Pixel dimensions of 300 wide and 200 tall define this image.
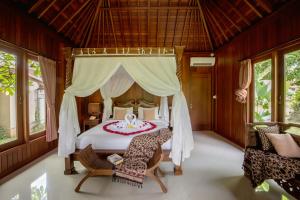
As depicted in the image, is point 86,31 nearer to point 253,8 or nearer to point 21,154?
point 21,154

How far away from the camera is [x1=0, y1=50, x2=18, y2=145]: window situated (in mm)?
3207

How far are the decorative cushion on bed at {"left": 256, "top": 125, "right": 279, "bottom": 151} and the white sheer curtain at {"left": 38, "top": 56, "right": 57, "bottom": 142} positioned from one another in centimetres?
438

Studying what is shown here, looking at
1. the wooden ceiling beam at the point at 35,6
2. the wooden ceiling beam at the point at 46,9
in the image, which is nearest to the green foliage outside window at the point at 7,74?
the wooden ceiling beam at the point at 35,6

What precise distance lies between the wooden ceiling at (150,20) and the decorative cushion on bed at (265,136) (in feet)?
7.57

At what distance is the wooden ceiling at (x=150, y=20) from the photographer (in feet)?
13.4

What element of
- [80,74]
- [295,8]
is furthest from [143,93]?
[295,8]

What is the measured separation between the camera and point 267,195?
8.09ft

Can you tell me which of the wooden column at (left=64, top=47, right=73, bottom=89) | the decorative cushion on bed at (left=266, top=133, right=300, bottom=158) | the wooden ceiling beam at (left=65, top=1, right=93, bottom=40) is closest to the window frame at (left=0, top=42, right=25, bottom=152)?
the wooden column at (left=64, top=47, right=73, bottom=89)

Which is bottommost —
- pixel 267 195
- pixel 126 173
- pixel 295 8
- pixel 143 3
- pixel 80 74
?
pixel 267 195

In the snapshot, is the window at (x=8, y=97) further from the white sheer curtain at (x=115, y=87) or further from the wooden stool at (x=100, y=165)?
the white sheer curtain at (x=115, y=87)

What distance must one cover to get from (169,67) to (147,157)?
158 centimetres

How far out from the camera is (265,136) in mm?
2906

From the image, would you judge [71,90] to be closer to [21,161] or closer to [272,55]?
[21,161]

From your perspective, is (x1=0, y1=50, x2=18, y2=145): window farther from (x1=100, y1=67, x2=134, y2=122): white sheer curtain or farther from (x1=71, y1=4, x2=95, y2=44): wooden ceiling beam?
(x1=71, y1=4, x2=95, y2=44): wooden ceiling beam
